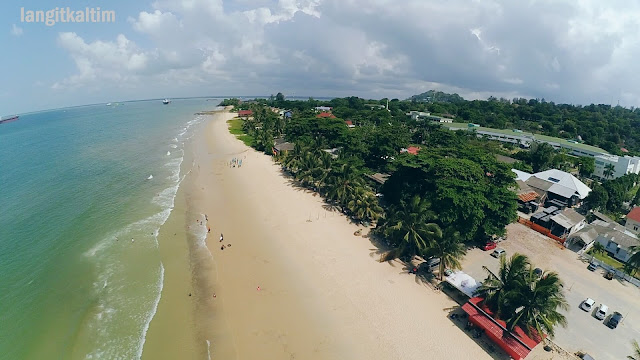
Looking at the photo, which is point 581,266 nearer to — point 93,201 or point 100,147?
point 93,201

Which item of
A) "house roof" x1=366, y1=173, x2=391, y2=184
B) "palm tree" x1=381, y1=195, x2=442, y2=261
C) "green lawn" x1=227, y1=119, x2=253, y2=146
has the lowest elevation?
"palm tree" x1=381, y1=195, x2=442, y2=261

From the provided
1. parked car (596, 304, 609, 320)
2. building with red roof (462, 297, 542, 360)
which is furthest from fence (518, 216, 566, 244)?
building with red roof (462, 297, 542, 360)

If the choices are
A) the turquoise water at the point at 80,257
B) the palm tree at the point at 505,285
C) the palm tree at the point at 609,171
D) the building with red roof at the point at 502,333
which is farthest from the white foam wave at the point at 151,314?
the palm tree at the point at 609,171

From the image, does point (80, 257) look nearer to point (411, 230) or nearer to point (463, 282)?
point (411, 230)

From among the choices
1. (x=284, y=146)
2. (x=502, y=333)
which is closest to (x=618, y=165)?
(x=502, y=333)

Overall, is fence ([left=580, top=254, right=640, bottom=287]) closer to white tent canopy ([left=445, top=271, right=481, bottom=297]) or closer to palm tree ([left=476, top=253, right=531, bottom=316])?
white tent canopy ([left=445, top=271, right=481, bottom=297])

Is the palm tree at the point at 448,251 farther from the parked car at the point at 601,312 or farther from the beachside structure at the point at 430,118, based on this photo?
the beachside structure at the point at 430,118
